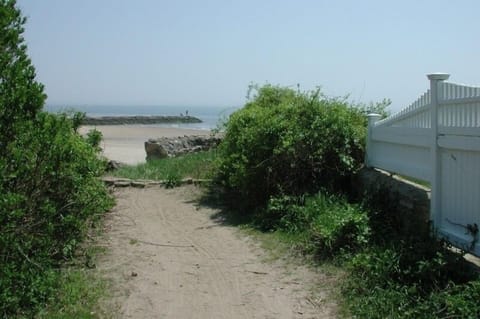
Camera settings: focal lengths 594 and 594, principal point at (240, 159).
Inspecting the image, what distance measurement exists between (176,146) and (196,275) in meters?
12.5

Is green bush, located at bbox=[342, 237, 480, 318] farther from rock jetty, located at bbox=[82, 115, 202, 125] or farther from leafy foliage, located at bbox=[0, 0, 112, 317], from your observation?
rock jetty, located at bbox=[82, 115, 202, 125]

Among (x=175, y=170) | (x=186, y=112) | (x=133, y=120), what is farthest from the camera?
(x=186, y=112)

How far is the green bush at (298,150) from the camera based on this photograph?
953cm

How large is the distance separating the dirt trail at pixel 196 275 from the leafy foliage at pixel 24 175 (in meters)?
0.85

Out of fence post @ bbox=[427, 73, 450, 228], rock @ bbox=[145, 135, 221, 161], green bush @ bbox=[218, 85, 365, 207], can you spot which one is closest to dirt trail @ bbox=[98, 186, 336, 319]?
green bush @ bbox=[218, 85, 365, 207]

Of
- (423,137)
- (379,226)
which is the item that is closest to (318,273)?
(379,226)

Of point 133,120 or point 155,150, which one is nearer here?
point 155,150

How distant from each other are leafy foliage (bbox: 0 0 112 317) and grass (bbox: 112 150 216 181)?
6.74 metres

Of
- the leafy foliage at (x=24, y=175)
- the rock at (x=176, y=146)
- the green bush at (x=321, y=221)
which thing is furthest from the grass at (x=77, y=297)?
the rock at (x=176, y=146)

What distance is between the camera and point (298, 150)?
9539 millimetres

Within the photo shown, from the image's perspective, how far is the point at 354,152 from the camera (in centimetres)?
981

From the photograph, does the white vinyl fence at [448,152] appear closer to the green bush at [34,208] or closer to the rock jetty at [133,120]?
the green bush at [34,208]

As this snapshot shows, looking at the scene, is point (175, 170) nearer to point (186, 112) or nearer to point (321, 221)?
point (321, 221)

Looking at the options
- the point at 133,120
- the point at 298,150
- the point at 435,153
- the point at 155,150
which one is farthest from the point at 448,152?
the point at 133,120
